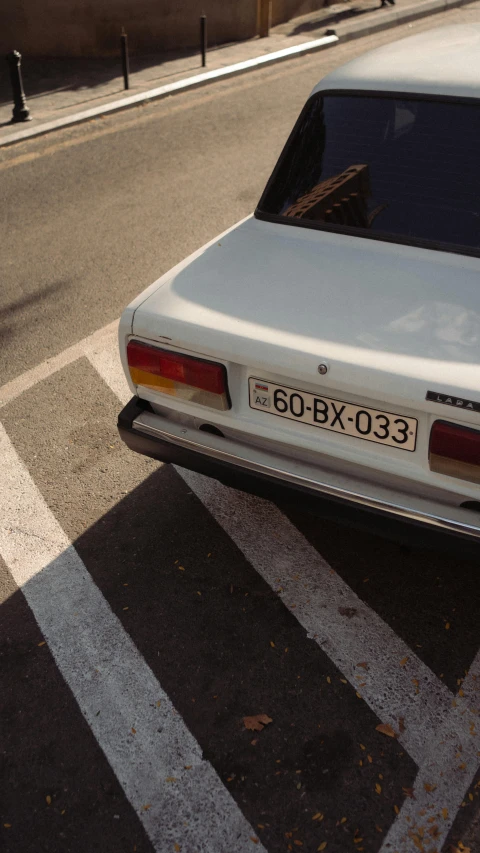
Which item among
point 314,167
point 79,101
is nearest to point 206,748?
point 314,167

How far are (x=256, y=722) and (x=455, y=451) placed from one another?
1316mm

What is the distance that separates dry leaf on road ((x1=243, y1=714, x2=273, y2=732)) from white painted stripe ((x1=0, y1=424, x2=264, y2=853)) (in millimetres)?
219

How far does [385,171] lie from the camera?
3936mm

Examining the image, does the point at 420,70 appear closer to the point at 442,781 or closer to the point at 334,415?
the point at 334,415

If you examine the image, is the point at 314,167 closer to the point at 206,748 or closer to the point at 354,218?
the point at 354,218

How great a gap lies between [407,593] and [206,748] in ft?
4.02

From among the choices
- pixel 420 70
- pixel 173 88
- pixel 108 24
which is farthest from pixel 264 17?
pixel 420 70

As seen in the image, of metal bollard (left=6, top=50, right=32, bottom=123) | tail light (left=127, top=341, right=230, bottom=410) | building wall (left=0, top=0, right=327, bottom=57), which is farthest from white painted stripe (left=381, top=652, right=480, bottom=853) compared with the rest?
building wall (left=0, top=0, right=327, bottom=57)

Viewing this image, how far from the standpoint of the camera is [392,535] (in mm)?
3295

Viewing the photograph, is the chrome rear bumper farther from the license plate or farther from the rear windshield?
the rear windshield

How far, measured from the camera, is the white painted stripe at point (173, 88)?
441 inches

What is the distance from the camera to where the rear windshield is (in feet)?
12.3

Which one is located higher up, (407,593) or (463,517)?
(463,517)

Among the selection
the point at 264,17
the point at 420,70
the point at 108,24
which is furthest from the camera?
the point at 264,17
